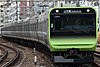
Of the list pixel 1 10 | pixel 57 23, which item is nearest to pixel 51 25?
pixel 57 23

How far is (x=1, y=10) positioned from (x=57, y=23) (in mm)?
105131

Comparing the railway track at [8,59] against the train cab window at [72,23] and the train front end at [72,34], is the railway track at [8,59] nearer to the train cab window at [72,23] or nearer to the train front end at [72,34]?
the train front end at [72,34]

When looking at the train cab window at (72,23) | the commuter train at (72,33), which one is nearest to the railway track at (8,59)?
the commuter train at (72,33)

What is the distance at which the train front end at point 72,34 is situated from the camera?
14258mm

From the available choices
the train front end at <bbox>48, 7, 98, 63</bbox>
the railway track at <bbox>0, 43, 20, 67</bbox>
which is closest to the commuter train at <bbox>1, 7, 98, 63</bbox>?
the train front end at <bbox>48, 7, 98, 63</bbox>

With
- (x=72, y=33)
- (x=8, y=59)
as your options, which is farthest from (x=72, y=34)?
(x=8, y=59)

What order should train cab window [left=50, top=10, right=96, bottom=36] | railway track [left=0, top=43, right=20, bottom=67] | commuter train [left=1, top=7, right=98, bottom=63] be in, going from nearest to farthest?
1. commuter train [left=1, top=7, right=98, bottom=63]
2. train cab window [left=50, top=10, right=96, bottom=36]
3. railway track [left=0, top=43, right=20, bottom=67]

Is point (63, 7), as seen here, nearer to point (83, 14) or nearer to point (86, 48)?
point (83, 14)

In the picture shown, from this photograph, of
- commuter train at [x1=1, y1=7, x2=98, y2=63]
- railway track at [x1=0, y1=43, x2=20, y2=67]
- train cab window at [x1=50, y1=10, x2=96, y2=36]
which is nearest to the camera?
commuter train at [x1=1, y1=7, x2=98, y2=63]

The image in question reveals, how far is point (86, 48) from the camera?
563 inches

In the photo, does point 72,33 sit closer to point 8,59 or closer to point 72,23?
point 72,23

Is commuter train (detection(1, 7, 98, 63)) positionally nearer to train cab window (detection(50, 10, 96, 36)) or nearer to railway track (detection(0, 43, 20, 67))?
train cab window (detection(50, 10, 96, 36))

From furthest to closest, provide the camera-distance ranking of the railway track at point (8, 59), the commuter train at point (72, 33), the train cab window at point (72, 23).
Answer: the railway track at point (8, 59) → the train cab window at point (72, 23) → the commuter train at point (72, 33)

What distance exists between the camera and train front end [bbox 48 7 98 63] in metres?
14.3
